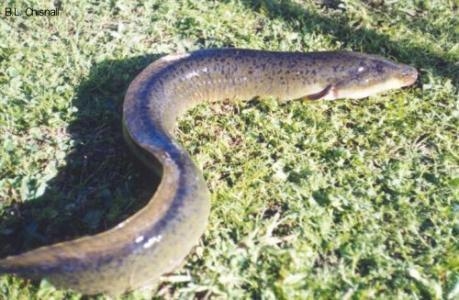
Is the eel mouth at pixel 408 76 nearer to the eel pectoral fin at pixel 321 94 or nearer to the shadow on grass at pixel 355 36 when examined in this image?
the shadow on grass at pixel 355 36

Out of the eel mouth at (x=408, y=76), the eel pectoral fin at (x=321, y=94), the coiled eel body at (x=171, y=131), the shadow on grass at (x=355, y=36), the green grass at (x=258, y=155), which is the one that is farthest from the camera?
the shadow on grass at (x=355, y=36)

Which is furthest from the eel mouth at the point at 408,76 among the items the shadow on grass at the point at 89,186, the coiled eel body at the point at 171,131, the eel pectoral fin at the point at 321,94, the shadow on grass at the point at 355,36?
the shadow on grass at the point at 89,186

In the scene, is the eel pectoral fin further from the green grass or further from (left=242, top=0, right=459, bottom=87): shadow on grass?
(left=242, top=0, right=459, bottom=87): shadow on grass

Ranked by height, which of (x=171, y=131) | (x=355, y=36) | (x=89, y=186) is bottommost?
(x=89, y=186)

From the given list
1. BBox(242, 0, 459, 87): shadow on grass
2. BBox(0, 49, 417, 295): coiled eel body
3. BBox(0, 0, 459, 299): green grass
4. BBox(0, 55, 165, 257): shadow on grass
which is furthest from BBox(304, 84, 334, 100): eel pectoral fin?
BBox(0, 55, 165, 257): shadow on grass

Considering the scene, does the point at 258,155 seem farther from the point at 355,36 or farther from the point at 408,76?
the point at 355,36

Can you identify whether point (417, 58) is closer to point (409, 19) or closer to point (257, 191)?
point (409, 19)

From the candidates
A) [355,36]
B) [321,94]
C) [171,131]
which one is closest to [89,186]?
[171,131]
